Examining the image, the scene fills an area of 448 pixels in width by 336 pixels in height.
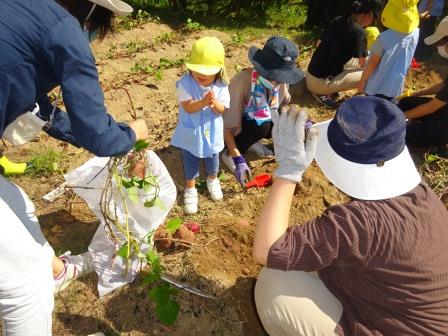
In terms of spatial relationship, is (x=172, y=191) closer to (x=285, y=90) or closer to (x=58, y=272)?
(x=58, y=272)

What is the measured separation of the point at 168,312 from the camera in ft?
6.97

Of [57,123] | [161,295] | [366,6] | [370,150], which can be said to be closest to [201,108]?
[57,123]

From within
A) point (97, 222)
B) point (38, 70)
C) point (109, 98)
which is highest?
point (38, 70)

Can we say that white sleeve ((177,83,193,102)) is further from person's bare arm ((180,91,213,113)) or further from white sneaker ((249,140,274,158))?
white sneaker ((249,140,274,158))

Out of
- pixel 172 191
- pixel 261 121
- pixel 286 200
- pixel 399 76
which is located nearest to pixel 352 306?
pixel 286 200

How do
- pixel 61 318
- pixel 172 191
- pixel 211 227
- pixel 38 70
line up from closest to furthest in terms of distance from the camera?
pixel 38 70
pixel 61 318
pixel 172 191
pixel 211 227

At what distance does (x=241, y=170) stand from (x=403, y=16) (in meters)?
1.70

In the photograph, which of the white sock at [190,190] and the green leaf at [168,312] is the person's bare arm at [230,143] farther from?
the green leaf at [168,312]

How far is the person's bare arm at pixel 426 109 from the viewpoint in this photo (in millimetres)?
3412

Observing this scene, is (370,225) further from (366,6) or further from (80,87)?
(366,6)

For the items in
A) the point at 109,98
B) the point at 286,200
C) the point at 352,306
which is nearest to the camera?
Result: the point at 286,200

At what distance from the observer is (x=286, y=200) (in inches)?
63.2

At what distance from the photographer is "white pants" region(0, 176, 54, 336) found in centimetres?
151

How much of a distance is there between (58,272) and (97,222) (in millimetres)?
548
